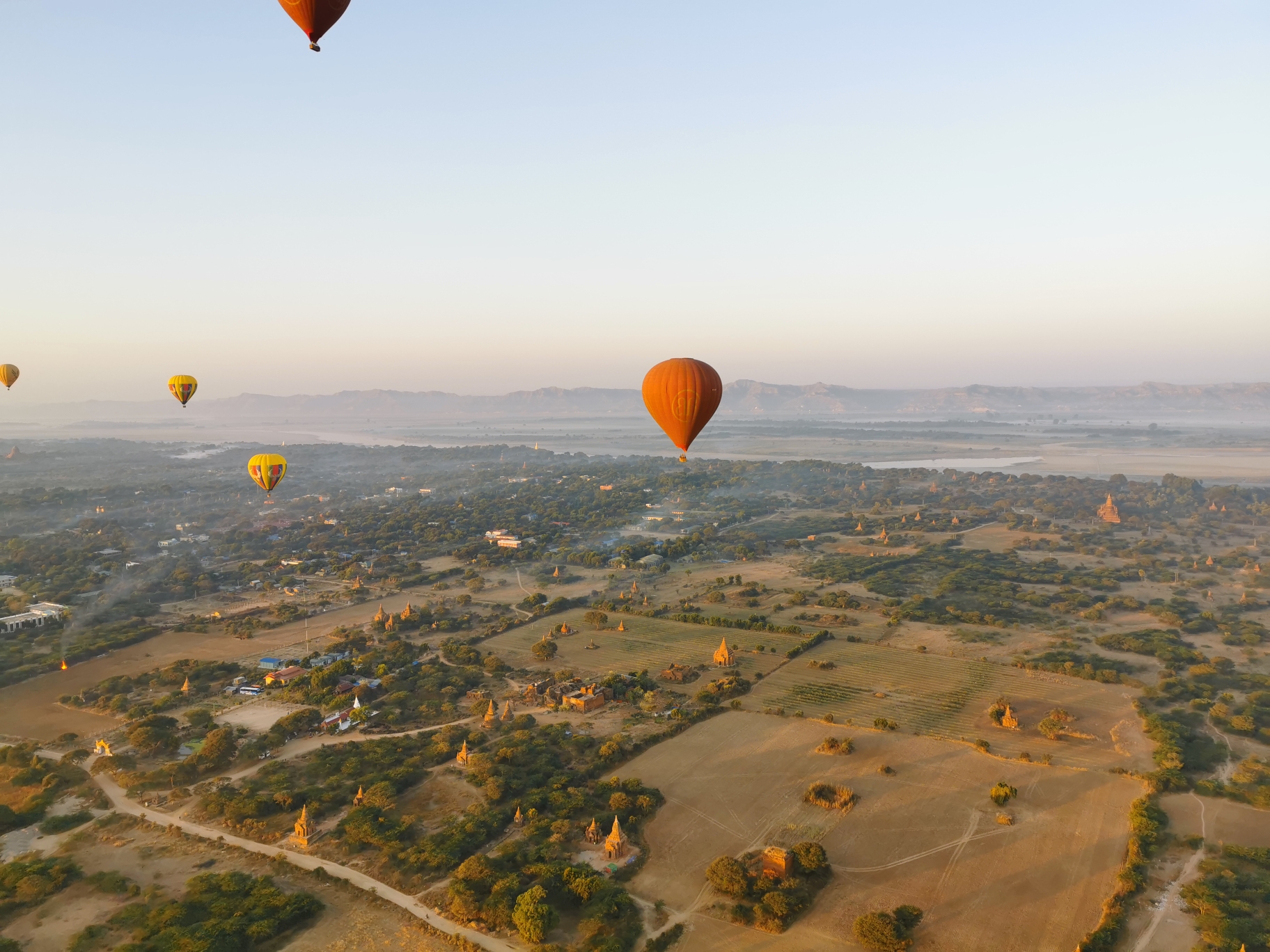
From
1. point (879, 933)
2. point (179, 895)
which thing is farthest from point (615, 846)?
point (179, 895)

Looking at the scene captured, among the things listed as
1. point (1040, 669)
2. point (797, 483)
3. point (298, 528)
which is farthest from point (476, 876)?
point (797, 483)

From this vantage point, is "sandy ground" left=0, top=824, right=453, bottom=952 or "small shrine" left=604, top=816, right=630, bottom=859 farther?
"small shrine" left=604, top=816, right=630, bottom=859

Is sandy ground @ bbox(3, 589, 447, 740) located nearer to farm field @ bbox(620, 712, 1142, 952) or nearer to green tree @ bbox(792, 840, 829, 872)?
farm field @ bbox(620, 712, 1142, 952)

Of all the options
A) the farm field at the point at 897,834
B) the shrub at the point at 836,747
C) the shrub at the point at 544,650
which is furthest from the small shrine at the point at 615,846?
the shrub at the point at 544,650

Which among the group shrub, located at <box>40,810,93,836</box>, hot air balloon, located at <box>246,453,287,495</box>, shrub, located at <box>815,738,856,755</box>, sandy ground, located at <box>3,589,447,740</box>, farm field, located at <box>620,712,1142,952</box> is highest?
hot air balloon, located at <box>246,453,287,495</box>

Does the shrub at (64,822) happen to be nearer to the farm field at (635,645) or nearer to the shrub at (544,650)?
the farm field at (635,645)

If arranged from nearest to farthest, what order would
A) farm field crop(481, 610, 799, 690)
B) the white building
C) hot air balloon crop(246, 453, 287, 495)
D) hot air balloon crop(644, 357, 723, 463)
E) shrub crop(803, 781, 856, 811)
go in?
shrub crop(803, 781, 856, 811) → hot air balloon crop(644, 357, 723, 463) → farm field crop(481, 610, 799, 690) → the white building → hot air balloon crop(246, 453, 287, 495)

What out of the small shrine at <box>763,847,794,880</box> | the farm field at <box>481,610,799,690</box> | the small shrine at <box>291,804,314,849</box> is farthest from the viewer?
the farm field at <box>481,610,799,690</box>

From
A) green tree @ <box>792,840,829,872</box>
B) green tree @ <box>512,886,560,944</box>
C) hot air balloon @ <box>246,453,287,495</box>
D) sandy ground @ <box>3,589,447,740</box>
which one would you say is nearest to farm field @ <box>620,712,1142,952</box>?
green tree @ <box>792,840,829,872</box>
